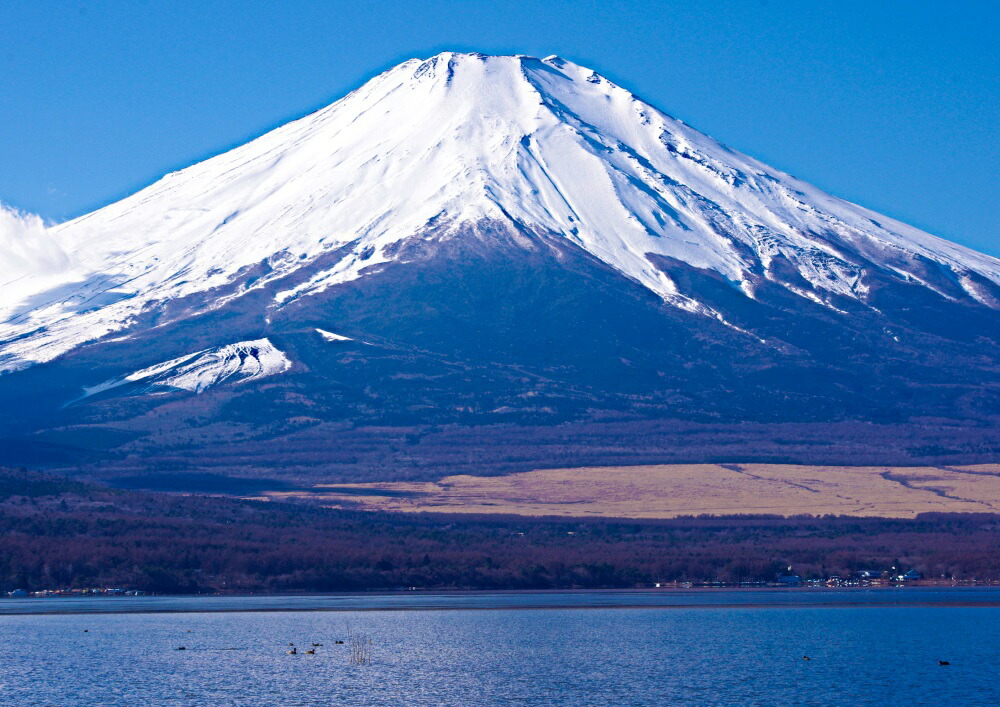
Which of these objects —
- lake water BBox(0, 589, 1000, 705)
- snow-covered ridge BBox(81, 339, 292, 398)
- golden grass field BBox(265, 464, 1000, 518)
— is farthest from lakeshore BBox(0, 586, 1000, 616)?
snow-covered ridge BBox(81, 339, 292, 398)

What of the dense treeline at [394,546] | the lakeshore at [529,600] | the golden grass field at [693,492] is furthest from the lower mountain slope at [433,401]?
the lakeshore at [529,600]

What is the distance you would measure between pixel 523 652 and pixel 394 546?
1751 inches

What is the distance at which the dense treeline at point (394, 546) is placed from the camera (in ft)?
304

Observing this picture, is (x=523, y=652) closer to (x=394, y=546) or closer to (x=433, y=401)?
(x=394, y=546)

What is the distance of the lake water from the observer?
48594mm

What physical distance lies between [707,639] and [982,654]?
11.2 meters

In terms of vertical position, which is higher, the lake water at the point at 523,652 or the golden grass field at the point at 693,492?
the golden grass field at the point at 693,492

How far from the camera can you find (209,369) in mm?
187125

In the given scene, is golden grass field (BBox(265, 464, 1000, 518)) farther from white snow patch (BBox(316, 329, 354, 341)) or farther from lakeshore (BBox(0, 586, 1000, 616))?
white snow patch (BBox(316, 329, 354, 341))

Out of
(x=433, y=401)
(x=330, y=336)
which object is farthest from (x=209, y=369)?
(x=433, y=401)

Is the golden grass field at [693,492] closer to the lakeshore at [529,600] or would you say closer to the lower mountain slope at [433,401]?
the lower mountain slope at [433,401]

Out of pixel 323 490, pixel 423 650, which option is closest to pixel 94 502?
pixel 323 490

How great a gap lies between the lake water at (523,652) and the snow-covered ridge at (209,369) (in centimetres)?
10088

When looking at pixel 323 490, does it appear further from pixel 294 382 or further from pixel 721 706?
pixel 721 706
